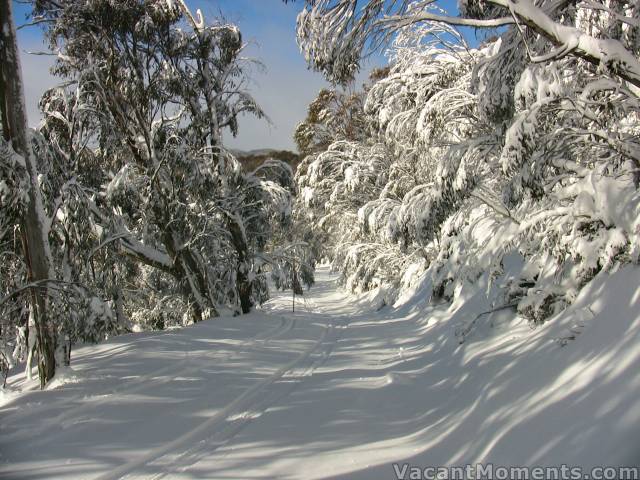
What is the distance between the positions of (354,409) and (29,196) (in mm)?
4813

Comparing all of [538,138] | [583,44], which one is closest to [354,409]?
[538,138]

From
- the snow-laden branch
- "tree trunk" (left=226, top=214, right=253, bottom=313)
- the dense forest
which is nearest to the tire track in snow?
the dense forest

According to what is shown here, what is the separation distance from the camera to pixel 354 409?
487 cm

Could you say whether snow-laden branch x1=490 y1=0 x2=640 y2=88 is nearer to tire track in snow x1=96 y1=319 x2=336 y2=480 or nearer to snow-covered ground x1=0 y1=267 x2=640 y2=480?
snow-covered ground x1=0 y1=267 x2=640 y2=480

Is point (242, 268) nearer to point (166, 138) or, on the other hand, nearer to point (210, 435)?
point (166, 138)

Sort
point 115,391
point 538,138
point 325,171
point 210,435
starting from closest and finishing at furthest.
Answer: point 210,435 → point 538,138 → point 115,391 → point 325,171

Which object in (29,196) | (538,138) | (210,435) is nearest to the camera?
(210,435)

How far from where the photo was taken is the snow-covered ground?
3.04 m

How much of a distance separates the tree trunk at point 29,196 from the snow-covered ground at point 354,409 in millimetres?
503

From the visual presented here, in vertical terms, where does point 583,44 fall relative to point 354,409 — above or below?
above

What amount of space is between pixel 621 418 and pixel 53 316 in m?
6.03

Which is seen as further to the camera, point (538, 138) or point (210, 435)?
point (538, 138)

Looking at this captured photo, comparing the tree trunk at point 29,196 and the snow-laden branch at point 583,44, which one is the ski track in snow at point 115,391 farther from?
the snow-laden branch at point 583,44

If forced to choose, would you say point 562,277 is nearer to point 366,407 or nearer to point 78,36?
point 366,407
